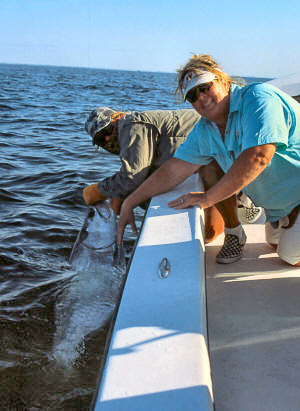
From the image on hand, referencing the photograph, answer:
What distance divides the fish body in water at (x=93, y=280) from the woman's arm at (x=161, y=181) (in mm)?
489

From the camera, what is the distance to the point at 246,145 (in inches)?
83.6

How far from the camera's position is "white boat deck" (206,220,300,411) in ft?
5.66

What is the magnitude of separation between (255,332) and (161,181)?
1181mm

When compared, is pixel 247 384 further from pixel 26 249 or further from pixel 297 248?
pixel 26 249

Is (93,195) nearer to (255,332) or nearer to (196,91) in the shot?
(196,91)

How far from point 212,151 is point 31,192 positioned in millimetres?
4405

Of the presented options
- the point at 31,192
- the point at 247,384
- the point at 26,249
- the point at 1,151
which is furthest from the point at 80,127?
the point at 247,384

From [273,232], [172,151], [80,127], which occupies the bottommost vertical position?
[80,127]

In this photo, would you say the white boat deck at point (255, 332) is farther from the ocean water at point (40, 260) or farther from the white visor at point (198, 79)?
the white visor at point (198, 79)

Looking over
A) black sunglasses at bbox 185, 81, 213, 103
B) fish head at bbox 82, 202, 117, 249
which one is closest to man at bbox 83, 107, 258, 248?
fish head at bbox 82, 202, 117, 249

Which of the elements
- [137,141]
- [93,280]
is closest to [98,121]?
[137,141]

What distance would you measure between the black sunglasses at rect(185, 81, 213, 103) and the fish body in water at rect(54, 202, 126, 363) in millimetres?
1418

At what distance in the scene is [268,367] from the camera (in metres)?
1.87

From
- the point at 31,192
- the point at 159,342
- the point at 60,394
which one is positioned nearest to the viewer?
the point at 159,342
